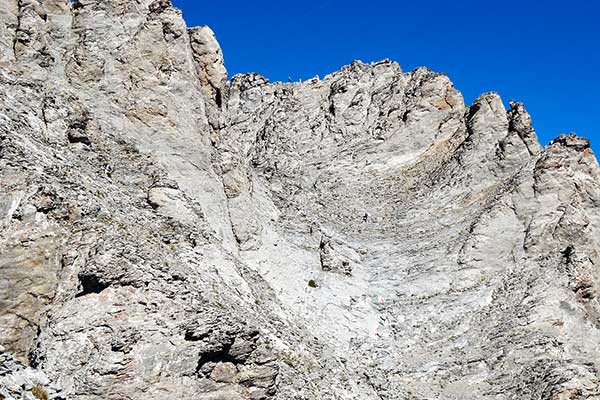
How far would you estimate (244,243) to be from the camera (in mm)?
44188

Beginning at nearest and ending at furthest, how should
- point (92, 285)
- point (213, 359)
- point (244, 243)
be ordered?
point (92, 285) < point (213, 359) < point (244, 243)

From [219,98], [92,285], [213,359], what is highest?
[219,98]

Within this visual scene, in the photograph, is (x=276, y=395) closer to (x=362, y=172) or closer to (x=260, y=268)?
(x=260, y=268)

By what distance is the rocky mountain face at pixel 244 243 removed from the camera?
87.5 ft

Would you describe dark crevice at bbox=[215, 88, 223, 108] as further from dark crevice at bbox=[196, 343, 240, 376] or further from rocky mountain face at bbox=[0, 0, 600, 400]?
dark crevice at bbox=[196, 343, 240, 376]

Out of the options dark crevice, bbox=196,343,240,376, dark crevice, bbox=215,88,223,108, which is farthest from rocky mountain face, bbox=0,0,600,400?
dark crevice, bbox=215,88,223,108

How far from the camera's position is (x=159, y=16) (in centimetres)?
4797

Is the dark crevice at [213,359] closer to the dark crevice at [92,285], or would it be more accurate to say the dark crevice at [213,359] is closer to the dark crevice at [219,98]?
the dark crevice at [92,285]

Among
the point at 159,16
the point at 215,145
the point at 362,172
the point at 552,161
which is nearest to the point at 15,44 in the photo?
the point at 159,16

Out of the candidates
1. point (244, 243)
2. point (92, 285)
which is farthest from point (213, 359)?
point (244, 243)

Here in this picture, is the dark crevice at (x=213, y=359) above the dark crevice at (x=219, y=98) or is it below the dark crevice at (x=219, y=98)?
below

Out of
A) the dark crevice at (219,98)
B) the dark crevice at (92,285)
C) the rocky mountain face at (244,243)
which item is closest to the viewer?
the rocky mountain face at (244,243)

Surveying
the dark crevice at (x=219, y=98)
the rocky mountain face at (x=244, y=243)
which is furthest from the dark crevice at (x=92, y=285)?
the dark crevice at (x=219, y=98)

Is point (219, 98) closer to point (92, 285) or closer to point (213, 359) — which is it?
point (92, 285)
